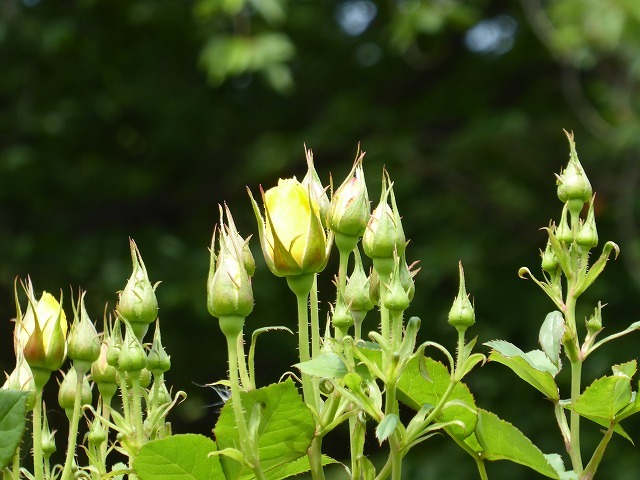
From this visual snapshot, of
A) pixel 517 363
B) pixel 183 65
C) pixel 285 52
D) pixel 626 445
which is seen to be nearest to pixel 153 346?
pixel 517 363

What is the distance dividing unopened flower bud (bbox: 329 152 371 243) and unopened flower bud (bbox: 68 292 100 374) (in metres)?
0.11

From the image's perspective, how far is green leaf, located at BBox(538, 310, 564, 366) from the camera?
45cm

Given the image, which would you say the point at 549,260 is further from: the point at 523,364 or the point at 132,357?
the point at 132,357

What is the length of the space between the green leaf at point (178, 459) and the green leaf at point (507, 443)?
0.36ft

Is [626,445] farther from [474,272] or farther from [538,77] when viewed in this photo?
[538,77]

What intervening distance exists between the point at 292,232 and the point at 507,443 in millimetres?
123

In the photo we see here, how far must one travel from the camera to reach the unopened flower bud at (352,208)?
0.43 metres

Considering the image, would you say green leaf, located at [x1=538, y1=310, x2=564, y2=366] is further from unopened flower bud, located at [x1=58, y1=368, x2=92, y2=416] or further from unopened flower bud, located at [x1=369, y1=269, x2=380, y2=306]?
unopened flower bud, located at [x1=58, y1=368, x2=92, y2=416]

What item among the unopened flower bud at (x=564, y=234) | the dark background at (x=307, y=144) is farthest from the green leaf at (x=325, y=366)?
the dark background at (x=307, y=144)

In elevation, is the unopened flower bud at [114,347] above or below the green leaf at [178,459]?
above

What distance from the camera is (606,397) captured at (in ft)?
1.38

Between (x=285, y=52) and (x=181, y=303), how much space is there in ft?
3.44

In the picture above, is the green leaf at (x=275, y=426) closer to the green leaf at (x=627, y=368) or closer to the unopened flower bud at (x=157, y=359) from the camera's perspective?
the unopened flower bud at (x=157, y=359)

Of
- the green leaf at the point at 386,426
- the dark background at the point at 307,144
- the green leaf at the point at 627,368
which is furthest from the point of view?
the dark background at the point at 307,144
